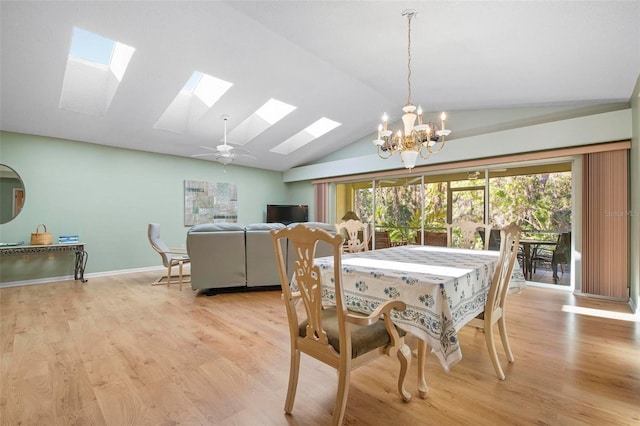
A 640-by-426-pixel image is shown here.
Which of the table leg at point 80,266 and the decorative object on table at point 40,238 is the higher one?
the decorative object on table at point 40,238

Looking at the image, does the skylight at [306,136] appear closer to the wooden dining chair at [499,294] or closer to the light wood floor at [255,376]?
the light wood floor at [255,376]

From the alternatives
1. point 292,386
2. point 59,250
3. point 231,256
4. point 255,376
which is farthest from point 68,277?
point 292,386

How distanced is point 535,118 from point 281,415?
525cm

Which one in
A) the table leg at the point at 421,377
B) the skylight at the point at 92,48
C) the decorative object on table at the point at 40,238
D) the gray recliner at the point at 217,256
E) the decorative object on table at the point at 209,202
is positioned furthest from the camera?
the decorative object on table at the point at 209,202

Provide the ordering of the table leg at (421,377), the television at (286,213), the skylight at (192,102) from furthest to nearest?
the television at (286,213) → the skylight at (192,102) → the table leg at (421,377)

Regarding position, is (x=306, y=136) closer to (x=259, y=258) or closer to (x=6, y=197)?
(x=259, y=258)

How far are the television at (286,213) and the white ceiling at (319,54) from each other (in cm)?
302

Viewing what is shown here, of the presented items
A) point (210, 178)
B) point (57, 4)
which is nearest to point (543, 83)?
point (57, 4)

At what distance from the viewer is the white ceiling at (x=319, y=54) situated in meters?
2.57

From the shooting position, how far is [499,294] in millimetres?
2131

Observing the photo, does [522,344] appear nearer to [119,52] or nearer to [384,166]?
[384,166]

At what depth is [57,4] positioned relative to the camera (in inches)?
106

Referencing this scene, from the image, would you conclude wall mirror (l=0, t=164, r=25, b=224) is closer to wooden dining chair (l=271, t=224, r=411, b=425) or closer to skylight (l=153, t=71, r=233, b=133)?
skylight (l=153, t=71, r=233, b=133)

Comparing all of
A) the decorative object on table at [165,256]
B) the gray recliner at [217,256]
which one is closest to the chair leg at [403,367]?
the gray recliner at [217,256]
